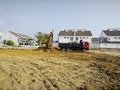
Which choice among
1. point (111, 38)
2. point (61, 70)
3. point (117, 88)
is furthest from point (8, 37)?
point (117, 88)

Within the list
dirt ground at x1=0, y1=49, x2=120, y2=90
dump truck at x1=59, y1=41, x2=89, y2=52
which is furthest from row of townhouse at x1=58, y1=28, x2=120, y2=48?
dirt ground at x1=0, y1=49, x2=120, y2=90

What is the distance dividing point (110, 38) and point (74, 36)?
1035 cm

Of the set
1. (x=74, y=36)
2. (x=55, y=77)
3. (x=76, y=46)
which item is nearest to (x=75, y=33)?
(x=74, y=36)

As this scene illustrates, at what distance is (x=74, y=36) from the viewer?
4788 centimetres

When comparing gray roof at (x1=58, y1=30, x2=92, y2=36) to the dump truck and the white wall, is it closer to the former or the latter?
the white wall

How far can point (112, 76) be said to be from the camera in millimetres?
8719

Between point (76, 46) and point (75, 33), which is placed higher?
point (75, 33)

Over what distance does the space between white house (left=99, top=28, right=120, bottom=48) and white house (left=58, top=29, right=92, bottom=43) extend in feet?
14.7

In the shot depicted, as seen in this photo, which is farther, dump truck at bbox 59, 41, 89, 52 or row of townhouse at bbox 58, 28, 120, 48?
row of townhouse at bbox 58, 28, 120, 48

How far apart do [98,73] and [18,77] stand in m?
4.39

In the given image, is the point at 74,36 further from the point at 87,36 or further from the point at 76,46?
the point at 76,46

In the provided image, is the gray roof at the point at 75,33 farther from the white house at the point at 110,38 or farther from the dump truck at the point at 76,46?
the dump truck at the point at 76,46

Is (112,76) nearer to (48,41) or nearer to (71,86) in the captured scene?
(71,86)

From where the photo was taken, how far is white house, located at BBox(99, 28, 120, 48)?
4444 cm
